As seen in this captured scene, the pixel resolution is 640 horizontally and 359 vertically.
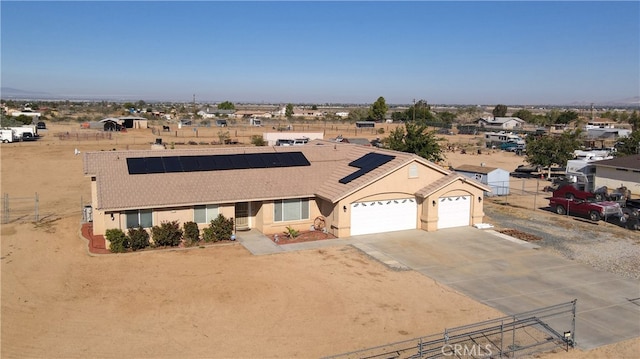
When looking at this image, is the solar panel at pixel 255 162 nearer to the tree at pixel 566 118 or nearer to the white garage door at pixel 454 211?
the white garage door at pixel 454 211

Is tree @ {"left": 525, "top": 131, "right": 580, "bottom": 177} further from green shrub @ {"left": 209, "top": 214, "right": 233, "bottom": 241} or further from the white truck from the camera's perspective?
the white truck

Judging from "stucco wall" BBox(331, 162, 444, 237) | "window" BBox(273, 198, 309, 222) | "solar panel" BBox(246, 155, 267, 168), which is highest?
"solar panel" BBox(246, 155, 267, 168)

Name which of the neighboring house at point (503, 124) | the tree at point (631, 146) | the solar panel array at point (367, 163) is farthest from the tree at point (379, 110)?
the solar panel array at point (367, 163)

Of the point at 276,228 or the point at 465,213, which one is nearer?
the point at 276,228

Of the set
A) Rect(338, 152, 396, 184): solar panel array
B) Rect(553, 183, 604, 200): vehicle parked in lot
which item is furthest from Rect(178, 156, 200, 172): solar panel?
Rect(553, 183, 604, 200): vehicle parked in lot

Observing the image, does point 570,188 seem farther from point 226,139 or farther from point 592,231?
point 226,139

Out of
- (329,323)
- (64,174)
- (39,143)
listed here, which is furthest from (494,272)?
(39,143)

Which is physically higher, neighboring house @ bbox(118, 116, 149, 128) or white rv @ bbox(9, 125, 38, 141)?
neighboring house @ bbox(118, 116, 149, 128)
